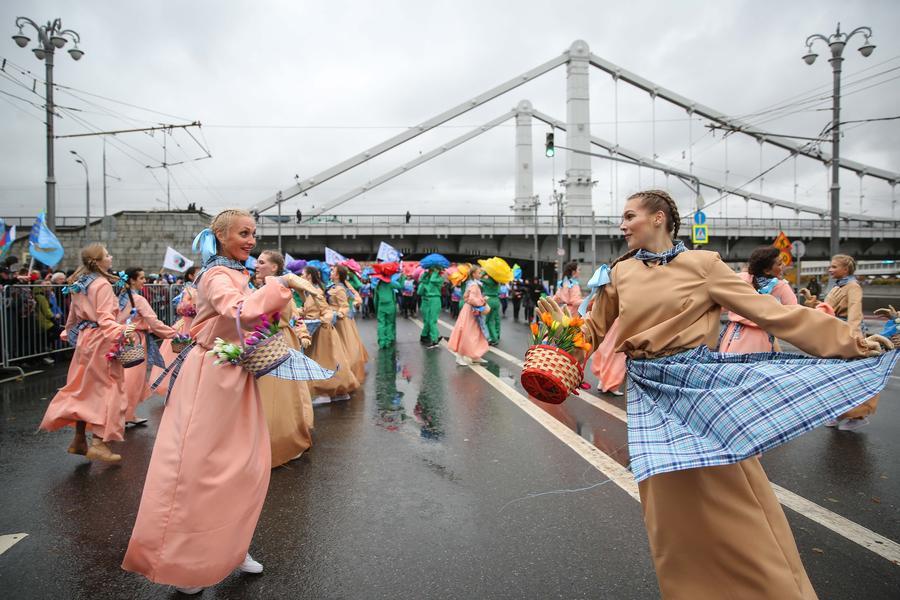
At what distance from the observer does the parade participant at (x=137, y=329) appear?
6.03 meters

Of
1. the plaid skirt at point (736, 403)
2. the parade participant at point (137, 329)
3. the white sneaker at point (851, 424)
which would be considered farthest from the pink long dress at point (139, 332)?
the white sneaker at point (851, 424)

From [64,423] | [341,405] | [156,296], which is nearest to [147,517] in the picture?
[64,423]

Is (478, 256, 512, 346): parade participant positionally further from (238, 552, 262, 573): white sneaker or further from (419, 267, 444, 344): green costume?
(238, 552, 262, 573): white sneaker

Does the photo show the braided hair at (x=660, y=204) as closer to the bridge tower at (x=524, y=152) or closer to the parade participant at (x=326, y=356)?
the parade participant at (x=326, y=356)

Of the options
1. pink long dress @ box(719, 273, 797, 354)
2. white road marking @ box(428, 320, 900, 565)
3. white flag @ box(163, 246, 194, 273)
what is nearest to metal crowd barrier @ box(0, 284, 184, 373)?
white flag @ box(163, 246, 194, 273)

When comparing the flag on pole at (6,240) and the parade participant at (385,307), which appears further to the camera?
the parade participant at (385,307)

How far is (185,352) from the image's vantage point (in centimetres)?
314

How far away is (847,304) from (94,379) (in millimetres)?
7582

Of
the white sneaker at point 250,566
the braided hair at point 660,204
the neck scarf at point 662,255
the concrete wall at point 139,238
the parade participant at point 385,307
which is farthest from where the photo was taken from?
the concrete wall at point 139,238

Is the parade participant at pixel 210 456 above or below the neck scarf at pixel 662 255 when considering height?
below

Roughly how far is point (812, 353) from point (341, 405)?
5.96 meters

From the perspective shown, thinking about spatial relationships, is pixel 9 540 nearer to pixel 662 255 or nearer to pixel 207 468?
pixel 207 468

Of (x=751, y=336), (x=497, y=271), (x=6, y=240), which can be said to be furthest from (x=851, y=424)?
(x=6, y=240)

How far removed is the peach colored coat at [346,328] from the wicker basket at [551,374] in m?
6.24
